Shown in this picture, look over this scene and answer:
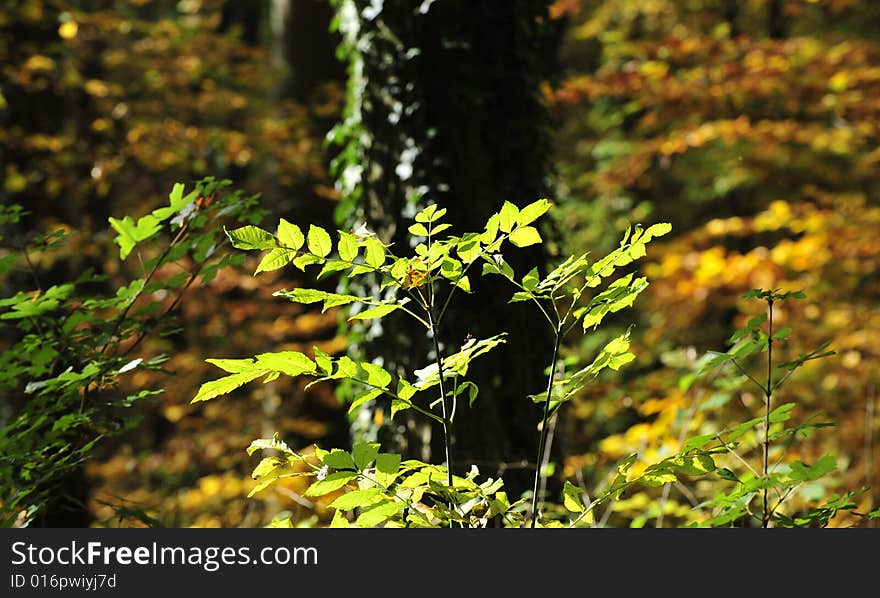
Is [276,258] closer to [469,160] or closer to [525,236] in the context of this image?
[525,236]

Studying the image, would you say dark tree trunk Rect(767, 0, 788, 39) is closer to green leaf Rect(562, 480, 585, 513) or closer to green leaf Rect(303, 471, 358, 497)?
green leaf Rect(562, 480, 585, 513)

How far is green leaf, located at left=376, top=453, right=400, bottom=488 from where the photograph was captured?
125 centimetres

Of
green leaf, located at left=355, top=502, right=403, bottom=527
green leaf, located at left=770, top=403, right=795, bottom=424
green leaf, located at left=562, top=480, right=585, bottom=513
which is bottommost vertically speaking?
green leaf, located at left=562, top=480, right=585, bottom=513

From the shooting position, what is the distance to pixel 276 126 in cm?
647

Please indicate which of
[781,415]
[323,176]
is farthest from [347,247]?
[323,176]

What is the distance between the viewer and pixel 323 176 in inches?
253

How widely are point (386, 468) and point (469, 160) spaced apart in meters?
1.77

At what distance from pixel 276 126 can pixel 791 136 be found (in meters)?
4.00

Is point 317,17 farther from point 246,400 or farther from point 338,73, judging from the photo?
point 246,400

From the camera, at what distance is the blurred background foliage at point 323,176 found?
5371 millimetres

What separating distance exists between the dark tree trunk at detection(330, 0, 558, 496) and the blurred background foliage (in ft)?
5.54

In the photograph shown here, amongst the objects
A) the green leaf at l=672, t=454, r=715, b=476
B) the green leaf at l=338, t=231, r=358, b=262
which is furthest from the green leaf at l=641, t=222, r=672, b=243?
the green leaf at l=338, t=231, r=358, b=262

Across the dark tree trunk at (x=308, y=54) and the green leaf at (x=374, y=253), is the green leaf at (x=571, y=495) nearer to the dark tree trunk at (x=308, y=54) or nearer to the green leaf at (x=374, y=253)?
the green leaf at (x=374, y=253)

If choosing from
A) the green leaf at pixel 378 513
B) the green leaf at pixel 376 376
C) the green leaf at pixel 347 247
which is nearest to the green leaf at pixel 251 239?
the green leaf at pixel 347 247
